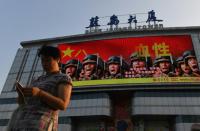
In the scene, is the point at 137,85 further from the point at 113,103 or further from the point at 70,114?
the point at 70,114

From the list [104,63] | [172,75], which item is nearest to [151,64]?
[172,75]

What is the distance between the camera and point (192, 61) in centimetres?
2628

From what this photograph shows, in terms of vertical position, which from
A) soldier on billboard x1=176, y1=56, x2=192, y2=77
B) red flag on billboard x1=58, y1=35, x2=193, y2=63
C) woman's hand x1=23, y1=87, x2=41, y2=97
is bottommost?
woman's hand x1=23, y1=87, x2=41, y2=97

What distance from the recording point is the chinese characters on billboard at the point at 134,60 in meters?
25.4

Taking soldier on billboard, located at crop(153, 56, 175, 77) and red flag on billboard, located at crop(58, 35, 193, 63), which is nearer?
soldier on billboard, located at crop(153, 56, 175, 77)

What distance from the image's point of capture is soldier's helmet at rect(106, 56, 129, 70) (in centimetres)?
2658

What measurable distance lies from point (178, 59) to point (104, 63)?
701 centimetres

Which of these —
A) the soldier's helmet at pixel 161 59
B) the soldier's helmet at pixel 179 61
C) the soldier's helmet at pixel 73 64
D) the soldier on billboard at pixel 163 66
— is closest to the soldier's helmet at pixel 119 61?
the soldier's helmet at pixel 161 59

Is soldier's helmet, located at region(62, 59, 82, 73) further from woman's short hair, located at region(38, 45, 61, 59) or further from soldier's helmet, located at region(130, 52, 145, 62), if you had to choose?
woman's short hair, located at region(38, 45, 61, 59)

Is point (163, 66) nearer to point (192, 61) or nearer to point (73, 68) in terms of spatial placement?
point (192, 61)

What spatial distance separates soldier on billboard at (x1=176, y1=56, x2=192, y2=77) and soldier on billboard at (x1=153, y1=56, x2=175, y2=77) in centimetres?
80

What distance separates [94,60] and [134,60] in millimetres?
3999

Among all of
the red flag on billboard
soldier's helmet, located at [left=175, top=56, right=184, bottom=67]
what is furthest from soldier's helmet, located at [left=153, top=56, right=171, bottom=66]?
soldier's helmet, located at [left=175, top=56, right=184, bottom=67]

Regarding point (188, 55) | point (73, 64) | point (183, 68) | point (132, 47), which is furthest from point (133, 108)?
point (73, 64)
